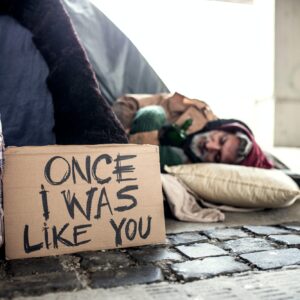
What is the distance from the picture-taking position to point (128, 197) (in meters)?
1.19

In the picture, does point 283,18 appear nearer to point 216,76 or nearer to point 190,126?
point 216,76

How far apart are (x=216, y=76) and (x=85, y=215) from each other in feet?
7.61

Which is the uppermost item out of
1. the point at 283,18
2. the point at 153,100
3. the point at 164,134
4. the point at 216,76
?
the point at 283,18

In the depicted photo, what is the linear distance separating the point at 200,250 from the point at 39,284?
506mm

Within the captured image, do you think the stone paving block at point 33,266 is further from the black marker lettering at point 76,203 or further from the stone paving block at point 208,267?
the stone paving block at point 208,267

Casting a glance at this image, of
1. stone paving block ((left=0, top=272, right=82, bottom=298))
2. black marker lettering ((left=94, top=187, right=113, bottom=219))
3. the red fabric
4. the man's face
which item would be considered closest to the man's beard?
the man's face

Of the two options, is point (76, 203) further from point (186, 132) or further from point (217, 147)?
point (186, 132)

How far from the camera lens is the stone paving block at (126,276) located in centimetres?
90

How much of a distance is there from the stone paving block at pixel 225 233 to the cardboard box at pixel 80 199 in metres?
0.22

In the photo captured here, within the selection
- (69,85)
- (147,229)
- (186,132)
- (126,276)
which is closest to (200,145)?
(186,132)

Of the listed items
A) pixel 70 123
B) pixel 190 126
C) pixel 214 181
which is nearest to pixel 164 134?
pixel 190 126

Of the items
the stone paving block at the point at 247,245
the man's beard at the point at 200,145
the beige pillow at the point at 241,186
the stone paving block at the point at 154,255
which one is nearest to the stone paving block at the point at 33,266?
the stone paving block at the point at 154,255

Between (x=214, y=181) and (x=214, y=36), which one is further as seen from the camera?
(x=214, y=36)

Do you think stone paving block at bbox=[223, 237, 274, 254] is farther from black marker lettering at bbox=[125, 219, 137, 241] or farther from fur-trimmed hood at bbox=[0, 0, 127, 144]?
fur-trimmed hood at bbox=[0, 0, 127, 144]
